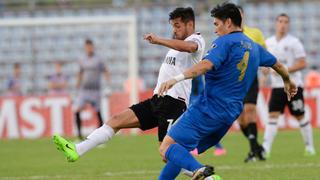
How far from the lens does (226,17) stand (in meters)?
8.41

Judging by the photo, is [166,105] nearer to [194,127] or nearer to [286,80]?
[194,127]

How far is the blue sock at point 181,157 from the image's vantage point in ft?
27.3

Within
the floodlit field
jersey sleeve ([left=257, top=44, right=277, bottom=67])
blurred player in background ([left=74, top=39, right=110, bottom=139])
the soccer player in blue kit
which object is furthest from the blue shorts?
blurred player in background ([left=74, top=39, right=110, bottom=139])

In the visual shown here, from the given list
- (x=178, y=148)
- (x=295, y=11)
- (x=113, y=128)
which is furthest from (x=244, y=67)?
(x=295, y=11)

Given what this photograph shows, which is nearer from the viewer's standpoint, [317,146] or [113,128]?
[113,128]

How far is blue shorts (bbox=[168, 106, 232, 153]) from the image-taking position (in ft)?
27.8

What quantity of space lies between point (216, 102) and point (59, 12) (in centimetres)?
2245

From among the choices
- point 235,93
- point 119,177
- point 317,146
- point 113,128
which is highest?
point 235,93

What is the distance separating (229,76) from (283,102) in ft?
22.8

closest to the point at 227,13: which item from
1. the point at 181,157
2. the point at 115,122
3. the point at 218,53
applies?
the point at 218,53

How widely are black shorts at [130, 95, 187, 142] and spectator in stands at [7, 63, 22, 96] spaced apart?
16515 millimetres

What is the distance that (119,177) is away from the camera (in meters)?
11.4

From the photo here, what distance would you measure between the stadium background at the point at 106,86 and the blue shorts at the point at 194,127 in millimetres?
2376

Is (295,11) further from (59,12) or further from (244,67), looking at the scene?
(244,67)
